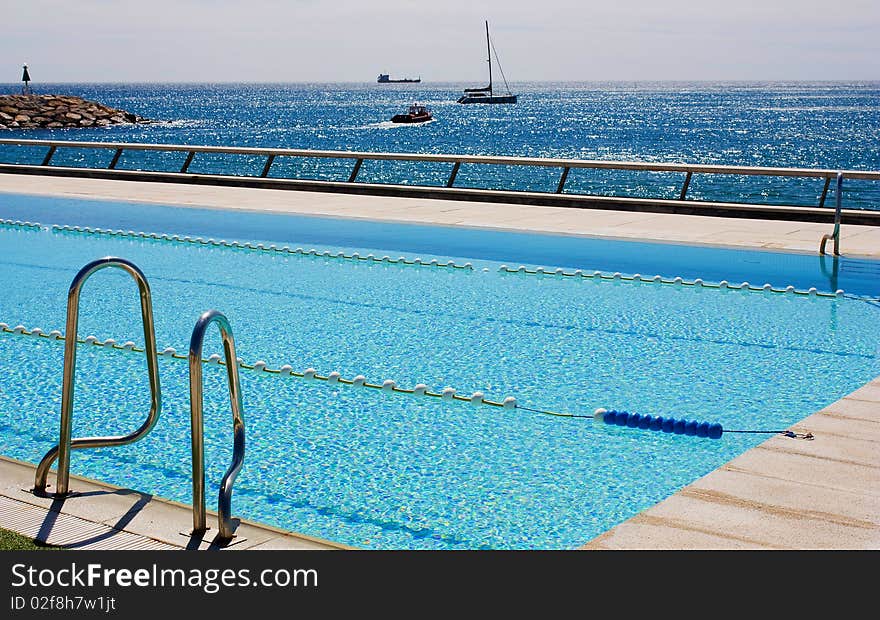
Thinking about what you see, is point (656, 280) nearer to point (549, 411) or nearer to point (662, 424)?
point (549, 411)

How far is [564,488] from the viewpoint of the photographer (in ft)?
18.1

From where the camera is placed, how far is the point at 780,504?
461 centimetres

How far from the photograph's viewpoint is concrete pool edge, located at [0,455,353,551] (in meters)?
4.18

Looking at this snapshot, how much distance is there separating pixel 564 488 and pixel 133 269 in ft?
7.40

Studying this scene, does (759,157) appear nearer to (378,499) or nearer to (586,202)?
(586,202)

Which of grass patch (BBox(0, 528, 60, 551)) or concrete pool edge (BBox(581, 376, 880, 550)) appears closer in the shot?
grass patch (BBox(0, 528, 60, 551))

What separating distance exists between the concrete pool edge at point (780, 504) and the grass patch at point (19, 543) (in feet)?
6.40

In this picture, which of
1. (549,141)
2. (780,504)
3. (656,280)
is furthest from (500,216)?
(549,141)

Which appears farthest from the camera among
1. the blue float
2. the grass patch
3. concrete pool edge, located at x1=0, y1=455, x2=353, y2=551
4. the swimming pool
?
the blue float

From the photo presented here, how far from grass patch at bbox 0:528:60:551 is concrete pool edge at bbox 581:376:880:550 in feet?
6.40

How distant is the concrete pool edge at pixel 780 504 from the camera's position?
4.24 metres

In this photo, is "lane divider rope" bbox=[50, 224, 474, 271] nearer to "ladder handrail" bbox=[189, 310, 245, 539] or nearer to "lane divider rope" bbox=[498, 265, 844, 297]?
"lane divider rope" bbox=[498, 265, 844, 297]

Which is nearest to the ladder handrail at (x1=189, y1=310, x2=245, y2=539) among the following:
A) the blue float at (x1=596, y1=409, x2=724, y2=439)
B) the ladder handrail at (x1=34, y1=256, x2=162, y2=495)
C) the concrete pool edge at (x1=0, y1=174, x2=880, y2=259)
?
the ladder handrail at (x1=34, y1=256, x2=162, y2=495)
